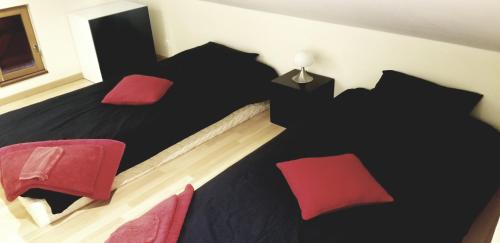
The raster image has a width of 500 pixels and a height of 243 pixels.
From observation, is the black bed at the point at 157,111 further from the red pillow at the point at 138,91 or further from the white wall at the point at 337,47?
the white wall at the point at 337,47

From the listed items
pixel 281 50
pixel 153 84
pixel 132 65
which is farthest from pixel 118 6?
pixel 281 50

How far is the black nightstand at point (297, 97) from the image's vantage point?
10.6ft

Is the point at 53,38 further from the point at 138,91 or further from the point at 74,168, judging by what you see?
the point at 74,168

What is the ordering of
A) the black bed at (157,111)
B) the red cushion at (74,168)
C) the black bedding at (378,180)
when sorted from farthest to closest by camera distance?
1. the black bed at (157,111)
2. the red cushion at (74,168)
3. the black bedding at (378,180)

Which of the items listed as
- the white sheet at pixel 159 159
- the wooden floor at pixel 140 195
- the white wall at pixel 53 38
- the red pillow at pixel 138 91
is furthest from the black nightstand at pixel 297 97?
the white wall at pixel 53 38

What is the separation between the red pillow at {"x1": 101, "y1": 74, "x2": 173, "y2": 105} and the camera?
3213 millimetres

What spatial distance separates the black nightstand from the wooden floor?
0.17m

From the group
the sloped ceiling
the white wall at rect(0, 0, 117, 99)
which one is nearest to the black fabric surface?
the sloped ceiling

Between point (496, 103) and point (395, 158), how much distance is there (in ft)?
2.52

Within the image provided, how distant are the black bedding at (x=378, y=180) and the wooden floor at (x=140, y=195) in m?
0.62

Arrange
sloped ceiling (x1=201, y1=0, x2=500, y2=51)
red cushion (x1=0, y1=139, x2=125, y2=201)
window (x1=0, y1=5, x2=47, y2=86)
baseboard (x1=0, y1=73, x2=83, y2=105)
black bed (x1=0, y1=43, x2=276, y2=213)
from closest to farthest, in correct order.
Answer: sloped ceiling (x1=201, y1=0, x2=500, y2=51) < red cushion (x1=0, y1=139, x2=125, y2=201) < black bed (x1=0, y1=43, x2=276, y2=213) < window (x1=0, y1=5, x2=47, y2=86) < baseboard (x1=0, y1=73, x2=83, y2=105)

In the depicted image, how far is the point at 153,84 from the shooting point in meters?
3.33

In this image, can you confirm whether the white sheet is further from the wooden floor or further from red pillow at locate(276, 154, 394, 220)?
red pillow at locate(276, 154, 394, 220)

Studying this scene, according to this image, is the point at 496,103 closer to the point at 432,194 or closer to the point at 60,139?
the point at 432,194
